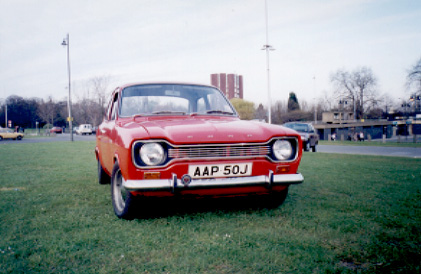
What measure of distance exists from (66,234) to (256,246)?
178cm

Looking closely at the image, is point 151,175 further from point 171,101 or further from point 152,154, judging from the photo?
point 171,101

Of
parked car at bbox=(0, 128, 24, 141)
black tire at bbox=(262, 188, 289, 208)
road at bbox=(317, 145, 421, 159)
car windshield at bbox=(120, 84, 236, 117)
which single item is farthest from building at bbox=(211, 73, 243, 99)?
black tire at bbox=(262, 188, 289, 208)

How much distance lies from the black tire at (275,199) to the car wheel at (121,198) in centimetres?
162

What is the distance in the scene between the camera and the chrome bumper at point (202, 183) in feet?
9.90

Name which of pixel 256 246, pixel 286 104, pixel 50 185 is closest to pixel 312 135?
pixel 50 185

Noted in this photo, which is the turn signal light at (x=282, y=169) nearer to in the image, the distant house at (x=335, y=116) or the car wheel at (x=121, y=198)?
the car wheel at (x=121, y=198)

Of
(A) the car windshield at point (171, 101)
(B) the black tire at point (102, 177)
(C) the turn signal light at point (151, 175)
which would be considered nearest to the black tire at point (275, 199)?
(A) the car windshield at point (171, 101)

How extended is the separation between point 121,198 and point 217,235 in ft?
4.41

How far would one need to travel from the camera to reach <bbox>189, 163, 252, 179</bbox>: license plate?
3.13 m

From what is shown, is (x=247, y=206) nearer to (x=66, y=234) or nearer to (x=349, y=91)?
(x=66, y=234)

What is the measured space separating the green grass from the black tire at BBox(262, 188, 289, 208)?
0.28 feet

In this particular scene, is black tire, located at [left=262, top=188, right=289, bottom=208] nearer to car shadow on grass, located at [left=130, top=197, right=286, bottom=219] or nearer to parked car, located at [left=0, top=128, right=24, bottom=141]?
car shadow on grass, located at [left=130, top=197, right=286, bottom=219]

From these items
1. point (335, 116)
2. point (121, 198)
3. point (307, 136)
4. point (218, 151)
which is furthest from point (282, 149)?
point (335, 116)

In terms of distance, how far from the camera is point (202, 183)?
308 centimetres
